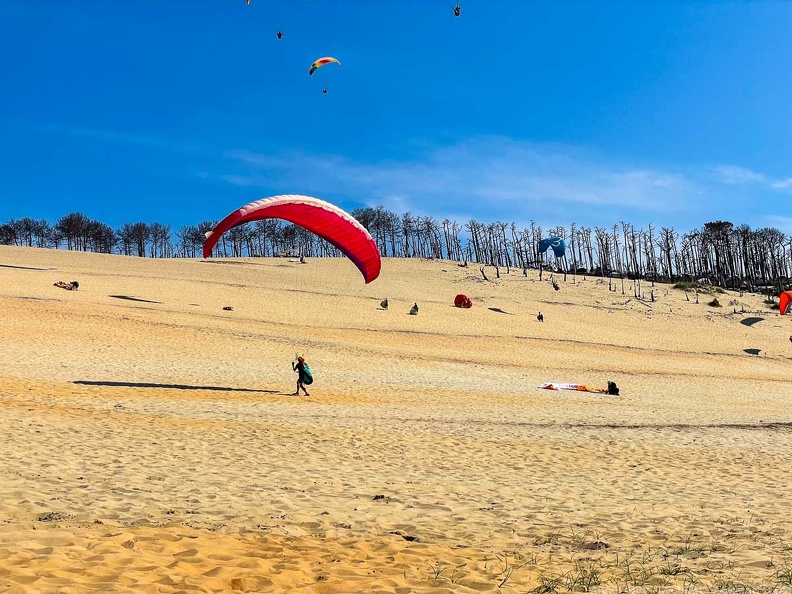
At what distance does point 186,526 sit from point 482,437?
8341mm

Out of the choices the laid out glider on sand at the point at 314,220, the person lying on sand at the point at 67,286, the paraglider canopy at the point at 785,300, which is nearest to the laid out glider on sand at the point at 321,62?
the laid out glider on sand at the point at 314,220

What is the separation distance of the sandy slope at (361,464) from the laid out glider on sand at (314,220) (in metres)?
4.82

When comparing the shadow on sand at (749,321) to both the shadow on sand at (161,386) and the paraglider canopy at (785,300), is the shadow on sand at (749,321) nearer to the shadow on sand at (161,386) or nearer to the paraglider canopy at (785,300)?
the paraglider canopy at (785,300)

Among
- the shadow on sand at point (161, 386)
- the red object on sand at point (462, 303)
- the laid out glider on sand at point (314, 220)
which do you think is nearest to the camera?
the laid out glider on sand at point (314, 220)

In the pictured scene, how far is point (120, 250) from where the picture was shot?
410 feet

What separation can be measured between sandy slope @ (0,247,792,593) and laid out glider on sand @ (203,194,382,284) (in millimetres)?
4815

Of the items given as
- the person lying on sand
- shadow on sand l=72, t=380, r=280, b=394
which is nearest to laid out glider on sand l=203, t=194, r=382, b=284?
shadow on sand l=72, t=380, r=280, b=394

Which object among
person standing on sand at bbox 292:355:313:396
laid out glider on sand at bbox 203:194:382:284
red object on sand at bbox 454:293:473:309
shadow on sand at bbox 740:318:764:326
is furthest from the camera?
shadow on sand at bbox 740:318:764:326

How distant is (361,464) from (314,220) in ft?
33.7

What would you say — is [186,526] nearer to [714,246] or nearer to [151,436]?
[151,436]

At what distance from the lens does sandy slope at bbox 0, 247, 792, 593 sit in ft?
18.9

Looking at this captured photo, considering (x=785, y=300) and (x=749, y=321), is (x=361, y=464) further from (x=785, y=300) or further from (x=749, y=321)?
(x=749, y=321)

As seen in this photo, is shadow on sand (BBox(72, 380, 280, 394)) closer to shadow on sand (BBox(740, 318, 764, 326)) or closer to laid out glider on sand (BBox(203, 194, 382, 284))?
laid out glider on sand (BBox(203, 194, 382, 284))

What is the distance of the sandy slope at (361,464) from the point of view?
5.76 m
